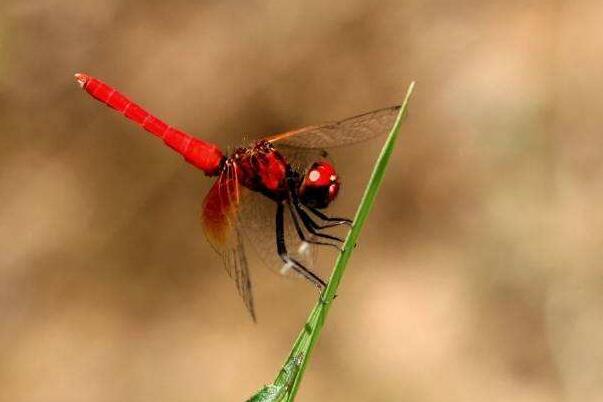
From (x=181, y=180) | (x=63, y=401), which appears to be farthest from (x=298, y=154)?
(x=63, y=401)

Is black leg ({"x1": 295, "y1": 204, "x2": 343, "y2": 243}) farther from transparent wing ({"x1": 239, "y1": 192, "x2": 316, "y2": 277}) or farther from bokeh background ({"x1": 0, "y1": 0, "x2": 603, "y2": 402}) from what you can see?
bokeh background ({"x1": 0, "y1": 0, "x2": 603, "y2": 402})

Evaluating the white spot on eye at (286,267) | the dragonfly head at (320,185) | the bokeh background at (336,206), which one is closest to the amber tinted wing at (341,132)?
the dragonfly head at (320,185)

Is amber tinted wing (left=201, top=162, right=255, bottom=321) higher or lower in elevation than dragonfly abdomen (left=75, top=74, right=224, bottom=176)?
lower

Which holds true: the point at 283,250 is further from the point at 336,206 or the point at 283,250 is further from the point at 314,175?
the point at 336,206

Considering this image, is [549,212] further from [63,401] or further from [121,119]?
[63,401]

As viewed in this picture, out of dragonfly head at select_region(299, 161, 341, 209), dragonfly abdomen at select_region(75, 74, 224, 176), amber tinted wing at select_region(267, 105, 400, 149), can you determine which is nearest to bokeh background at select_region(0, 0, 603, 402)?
dragonfly abdomen at select_region(75, 74, 224, 176)

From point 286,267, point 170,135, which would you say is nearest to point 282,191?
point 286,267
